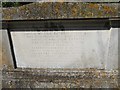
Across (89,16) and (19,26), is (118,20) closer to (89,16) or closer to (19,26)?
(89,16)

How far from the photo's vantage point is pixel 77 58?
394cm

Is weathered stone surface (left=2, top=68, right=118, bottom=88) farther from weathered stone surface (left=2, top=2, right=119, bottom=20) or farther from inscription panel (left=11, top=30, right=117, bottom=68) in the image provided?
weathered stone surface (left=2, top=2, right=119, bottom=20)

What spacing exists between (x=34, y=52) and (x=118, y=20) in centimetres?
114

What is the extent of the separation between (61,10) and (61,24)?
188 millimetres

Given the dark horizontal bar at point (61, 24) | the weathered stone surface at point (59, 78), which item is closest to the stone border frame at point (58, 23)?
the dark horizontal bar at point (61, 24)

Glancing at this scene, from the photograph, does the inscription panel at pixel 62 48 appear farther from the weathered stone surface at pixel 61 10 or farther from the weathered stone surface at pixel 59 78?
the weathered stone surface at pixel 61 10

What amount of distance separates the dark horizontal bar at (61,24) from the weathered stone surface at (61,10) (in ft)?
0.22

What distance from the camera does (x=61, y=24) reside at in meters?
3.74

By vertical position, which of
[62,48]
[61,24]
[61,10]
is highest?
[61,10]

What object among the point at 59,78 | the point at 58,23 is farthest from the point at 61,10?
the point at 59,78

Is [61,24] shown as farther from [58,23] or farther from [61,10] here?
[61,10]

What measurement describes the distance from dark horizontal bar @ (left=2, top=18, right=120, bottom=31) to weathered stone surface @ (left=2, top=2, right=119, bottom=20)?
0.07m

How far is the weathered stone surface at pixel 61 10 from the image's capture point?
3.59 meters

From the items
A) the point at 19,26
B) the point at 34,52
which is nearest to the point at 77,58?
the point at 34,52
